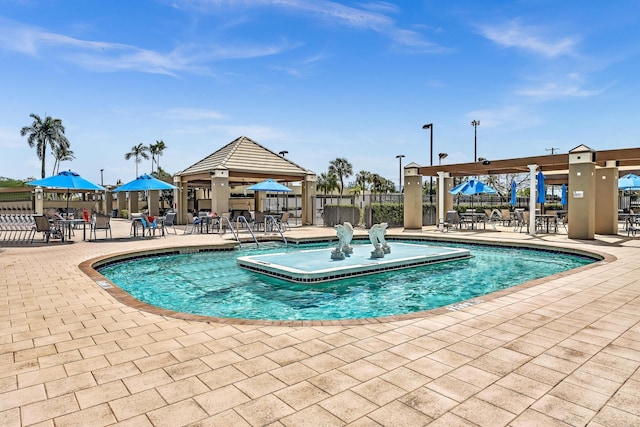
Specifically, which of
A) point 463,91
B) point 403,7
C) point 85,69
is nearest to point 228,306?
point 403,7

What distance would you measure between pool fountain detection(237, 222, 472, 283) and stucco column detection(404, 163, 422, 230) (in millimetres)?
6895

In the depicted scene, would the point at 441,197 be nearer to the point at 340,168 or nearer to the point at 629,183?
the point at 629,183

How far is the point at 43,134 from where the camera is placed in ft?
138

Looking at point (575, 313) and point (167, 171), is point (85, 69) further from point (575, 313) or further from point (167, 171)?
point (167, 171)

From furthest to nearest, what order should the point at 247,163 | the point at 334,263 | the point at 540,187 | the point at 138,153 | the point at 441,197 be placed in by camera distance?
the point at 138,153
the point at 247,163
the point at 441,197
the point at 540,187
the point at 334,263

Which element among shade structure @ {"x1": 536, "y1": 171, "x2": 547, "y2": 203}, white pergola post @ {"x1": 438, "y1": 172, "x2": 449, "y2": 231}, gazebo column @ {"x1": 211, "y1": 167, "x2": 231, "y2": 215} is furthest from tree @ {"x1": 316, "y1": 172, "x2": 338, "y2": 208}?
shade structure @ {"x1": 536, "y1": 171, "x2": 547, "y2": 203}

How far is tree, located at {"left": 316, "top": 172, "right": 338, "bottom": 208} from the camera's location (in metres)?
57.4

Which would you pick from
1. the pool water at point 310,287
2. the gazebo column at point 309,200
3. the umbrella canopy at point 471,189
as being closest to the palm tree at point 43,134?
the gazebo column at point 309,200

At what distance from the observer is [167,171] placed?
56750mm

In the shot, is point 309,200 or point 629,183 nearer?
point 629,183

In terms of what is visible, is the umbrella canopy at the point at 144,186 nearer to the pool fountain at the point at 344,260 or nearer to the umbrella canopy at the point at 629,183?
the pool fountain at the point at 344,260

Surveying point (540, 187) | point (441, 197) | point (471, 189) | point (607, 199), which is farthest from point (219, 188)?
point (607, 199)

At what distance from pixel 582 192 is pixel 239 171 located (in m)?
14.5

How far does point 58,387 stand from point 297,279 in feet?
16.8
